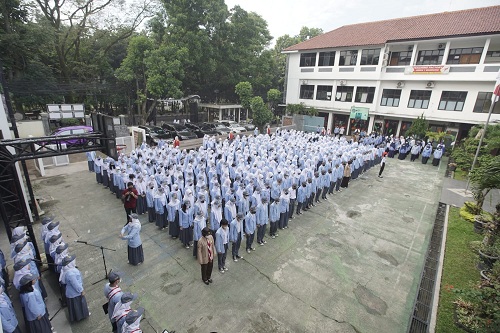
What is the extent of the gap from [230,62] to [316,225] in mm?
24187

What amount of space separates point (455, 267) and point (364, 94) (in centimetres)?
2004

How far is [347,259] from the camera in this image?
7098mm

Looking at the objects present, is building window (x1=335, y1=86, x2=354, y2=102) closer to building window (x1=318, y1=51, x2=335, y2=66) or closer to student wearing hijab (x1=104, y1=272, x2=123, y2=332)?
building window (x1=318, y1=51, x2=335, y2=66)

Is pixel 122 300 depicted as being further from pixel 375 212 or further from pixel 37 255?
pixel 375 212

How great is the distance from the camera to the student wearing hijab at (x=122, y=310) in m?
3.97

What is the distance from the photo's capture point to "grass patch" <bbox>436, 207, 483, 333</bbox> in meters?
5.24

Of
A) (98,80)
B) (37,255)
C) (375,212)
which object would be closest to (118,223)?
(37,255)

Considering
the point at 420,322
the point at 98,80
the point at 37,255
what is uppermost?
the point at 98,80

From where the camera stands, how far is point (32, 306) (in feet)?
13.6

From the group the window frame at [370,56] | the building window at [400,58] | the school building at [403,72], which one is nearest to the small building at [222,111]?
the school building at [403,72]

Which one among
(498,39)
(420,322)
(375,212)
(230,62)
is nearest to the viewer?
(420,322)

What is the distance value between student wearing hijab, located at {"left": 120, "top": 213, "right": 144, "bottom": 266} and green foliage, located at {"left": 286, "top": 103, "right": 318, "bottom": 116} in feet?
75.5

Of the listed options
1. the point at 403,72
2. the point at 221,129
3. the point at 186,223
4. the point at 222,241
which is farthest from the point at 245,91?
the point at 222,241

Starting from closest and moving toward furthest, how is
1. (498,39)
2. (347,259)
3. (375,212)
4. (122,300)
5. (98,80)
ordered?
1. (122,300)
2. (347,259)
3. (375,212)
4. (498,39)
5. (98,80)
